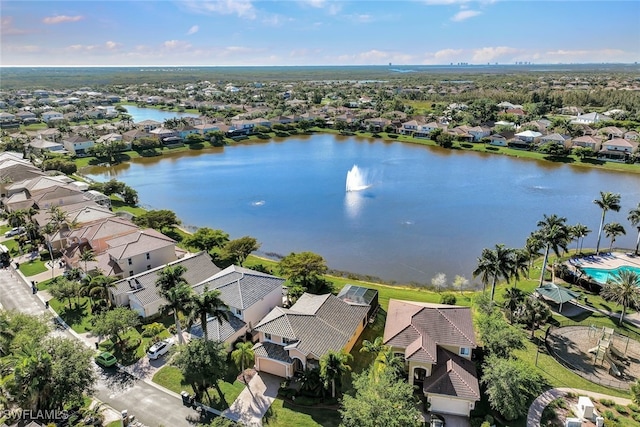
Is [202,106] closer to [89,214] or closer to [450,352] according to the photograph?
[89,214]

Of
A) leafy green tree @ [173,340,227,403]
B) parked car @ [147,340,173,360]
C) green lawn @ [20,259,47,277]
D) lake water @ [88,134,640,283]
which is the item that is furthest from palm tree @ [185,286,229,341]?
green lawn @ [20,259,47,277]

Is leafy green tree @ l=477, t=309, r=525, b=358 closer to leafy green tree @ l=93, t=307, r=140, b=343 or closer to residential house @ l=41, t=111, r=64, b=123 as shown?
leafy green tree @ l=93, t=307, r=140, b=343

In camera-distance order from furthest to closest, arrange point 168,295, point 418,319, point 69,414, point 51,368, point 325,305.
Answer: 1. point 325,305
2. point 418,319
3. point 168,295
4. point 69,414
5. point 51,368

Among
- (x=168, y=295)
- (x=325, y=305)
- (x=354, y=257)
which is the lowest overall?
(x=354, y=257)

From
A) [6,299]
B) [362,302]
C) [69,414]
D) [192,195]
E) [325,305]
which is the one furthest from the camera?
[192,195]

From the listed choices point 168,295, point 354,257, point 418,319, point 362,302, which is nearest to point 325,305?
point 362,302

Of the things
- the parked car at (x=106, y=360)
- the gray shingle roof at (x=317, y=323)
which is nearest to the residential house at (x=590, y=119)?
the gray shingle roof at (x=317, y=323)

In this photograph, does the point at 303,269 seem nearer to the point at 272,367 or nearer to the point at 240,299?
the point at 240,299
